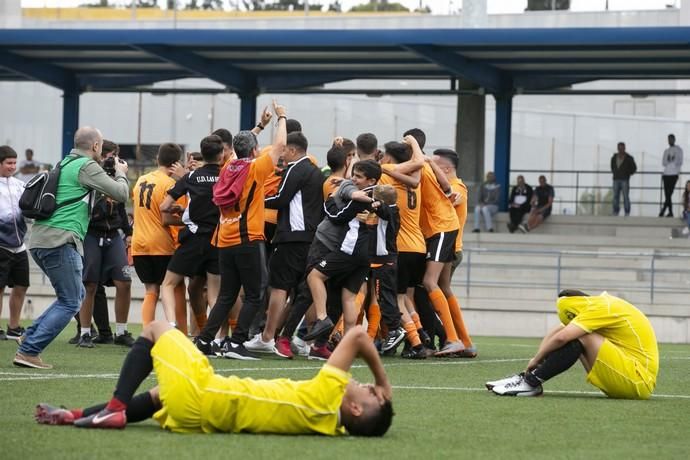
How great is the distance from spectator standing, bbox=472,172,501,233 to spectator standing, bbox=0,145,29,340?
14.2 meters

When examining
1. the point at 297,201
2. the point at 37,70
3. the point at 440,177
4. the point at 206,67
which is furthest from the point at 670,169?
the point at 297,201

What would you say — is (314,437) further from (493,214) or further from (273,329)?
(493,214)

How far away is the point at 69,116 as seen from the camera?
29.5 m

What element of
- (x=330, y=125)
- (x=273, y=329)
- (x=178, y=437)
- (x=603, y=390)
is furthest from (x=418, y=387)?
(x=330, y=125)

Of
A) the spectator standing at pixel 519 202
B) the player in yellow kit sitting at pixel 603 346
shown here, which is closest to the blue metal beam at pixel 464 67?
the spectator standing at pixel 519 202

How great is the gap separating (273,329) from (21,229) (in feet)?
10.5

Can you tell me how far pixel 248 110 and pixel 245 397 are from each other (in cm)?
2213

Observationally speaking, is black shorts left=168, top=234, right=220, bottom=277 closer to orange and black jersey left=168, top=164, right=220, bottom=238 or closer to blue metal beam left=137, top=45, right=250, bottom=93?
orange and black jersey left=168, top=164, right=220, bottom=238

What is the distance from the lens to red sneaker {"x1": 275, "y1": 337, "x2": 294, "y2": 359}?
40.3 ft

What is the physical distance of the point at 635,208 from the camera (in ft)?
95.0

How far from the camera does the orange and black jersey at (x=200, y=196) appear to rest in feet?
40.5

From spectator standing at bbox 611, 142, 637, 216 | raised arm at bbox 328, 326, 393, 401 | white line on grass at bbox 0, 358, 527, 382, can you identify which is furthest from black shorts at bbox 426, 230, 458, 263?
spectator standing at bbox 611, 142, 637, 216

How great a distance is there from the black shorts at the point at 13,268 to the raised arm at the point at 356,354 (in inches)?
304

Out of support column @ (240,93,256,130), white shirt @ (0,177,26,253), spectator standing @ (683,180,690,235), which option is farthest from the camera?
support column @ (240,93,256,130)
